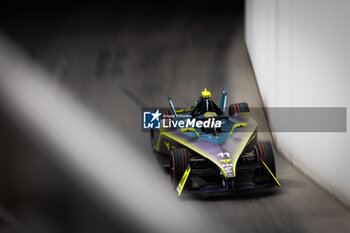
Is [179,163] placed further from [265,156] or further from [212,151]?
[265,156]

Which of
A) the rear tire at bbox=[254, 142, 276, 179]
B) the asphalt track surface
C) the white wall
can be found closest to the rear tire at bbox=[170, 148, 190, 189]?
the asphalt track surface

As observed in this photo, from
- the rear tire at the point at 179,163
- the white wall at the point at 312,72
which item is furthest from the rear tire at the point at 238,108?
the rear tire at the point at 179,163

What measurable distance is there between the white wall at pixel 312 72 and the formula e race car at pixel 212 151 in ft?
2.46

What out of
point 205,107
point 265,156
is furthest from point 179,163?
point 205,107

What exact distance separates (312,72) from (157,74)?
6.11 m

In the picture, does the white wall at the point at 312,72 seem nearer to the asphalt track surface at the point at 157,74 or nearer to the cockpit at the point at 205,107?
the asphalt track surface at the point at 157,74

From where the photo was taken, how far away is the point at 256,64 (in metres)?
11.4

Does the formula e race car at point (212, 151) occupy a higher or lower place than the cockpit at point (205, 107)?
lower

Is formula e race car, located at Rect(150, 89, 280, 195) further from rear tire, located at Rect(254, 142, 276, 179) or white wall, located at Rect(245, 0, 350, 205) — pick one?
white wall, located at Rect(245, 0, 350, 205)

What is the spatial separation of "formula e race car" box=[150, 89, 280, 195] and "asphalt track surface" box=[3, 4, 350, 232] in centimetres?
23

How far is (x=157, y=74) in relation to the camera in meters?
12.2

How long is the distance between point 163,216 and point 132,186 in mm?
1442

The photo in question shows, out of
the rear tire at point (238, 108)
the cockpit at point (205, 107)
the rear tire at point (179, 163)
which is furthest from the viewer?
the rear tire at point (238, 108)

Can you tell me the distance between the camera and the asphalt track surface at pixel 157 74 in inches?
232
